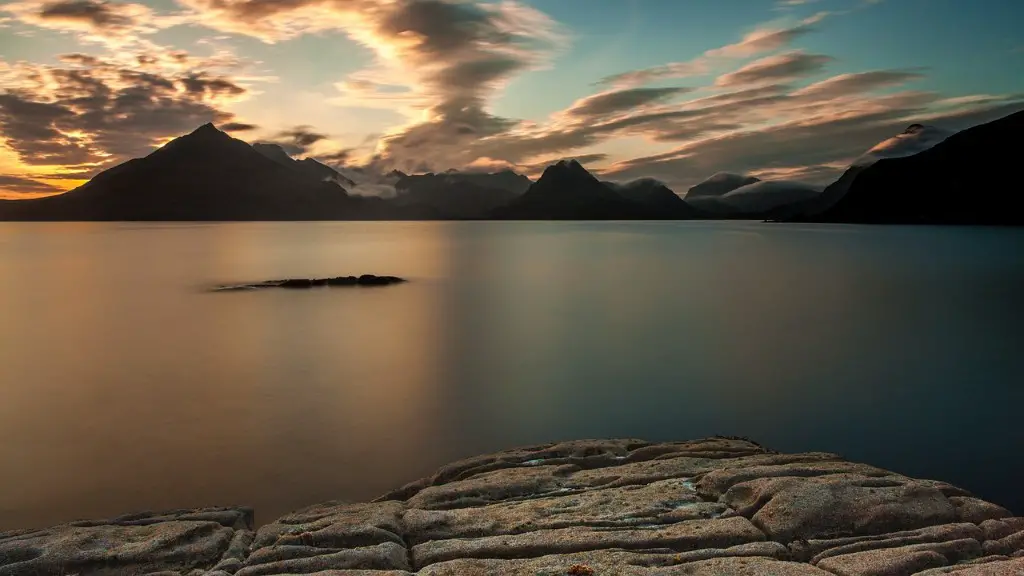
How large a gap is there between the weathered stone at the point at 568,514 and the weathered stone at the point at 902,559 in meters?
1.81

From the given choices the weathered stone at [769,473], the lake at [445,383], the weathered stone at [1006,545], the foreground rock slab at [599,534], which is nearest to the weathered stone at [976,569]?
the foreground rock slab at [599,534]

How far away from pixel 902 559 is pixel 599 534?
3.62 metres

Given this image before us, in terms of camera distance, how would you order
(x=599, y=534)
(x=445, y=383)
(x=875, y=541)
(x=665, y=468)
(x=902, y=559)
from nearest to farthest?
(x=902, y=559) < (x=875, y=541) < (x=599, y=534) < (x=665, y=468) < (x=445, y=383)

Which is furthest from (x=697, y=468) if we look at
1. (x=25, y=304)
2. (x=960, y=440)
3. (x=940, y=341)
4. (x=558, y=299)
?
(x=25, y=304)

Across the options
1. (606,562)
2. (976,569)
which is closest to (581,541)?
(606,562)

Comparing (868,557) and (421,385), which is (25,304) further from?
(868,557)

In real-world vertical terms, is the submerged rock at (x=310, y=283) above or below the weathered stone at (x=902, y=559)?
above

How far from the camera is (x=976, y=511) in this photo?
9.20 m

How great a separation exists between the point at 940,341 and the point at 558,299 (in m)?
24.6

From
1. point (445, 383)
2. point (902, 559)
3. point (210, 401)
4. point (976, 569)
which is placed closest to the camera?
point (976, 569)

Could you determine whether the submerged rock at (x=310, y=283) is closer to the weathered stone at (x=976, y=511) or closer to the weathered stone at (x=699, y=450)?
the weathered stone at (x=699, y=450)

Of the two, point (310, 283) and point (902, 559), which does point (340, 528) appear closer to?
point (902, 559)

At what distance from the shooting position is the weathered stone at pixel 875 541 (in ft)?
26.7

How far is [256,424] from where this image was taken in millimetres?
18328
